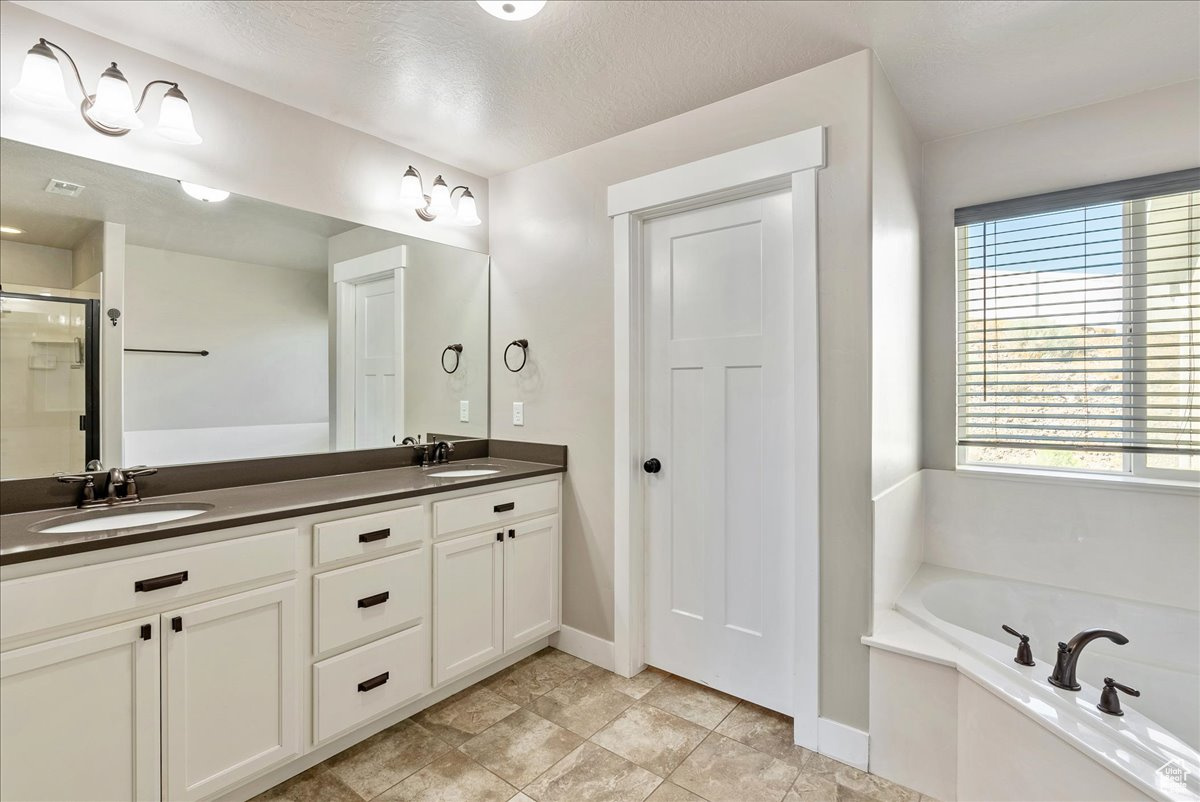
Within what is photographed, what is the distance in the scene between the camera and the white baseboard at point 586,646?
252 centimetres

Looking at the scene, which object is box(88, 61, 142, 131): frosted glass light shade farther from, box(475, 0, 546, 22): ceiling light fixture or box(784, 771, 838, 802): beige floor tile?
box(784, 771, 838, 802): beige floor tile

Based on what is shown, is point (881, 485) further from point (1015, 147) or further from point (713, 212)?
point (1015, 147)

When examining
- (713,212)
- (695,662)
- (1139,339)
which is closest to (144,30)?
(713,212)

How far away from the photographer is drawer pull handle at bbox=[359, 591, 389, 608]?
1.89 m

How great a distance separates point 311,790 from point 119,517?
1.06m

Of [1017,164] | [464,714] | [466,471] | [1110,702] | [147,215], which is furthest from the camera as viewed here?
[466,471]

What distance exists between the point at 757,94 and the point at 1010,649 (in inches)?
84.5

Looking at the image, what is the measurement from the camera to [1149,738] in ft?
4.52

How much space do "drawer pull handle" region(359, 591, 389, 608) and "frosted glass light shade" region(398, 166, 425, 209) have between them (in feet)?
5.70

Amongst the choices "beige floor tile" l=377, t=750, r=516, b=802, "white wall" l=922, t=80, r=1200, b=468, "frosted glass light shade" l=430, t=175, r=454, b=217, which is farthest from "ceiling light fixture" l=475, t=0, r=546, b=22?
"beige floor tile" l=377, t=750, r=516, b=802

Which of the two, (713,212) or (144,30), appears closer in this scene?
(144,30)

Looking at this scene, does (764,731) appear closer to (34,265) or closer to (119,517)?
(119,517)

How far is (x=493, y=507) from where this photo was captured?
236 centimetres

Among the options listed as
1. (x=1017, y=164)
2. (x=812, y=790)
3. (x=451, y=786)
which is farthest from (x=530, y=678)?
(x=1017, y=164)
